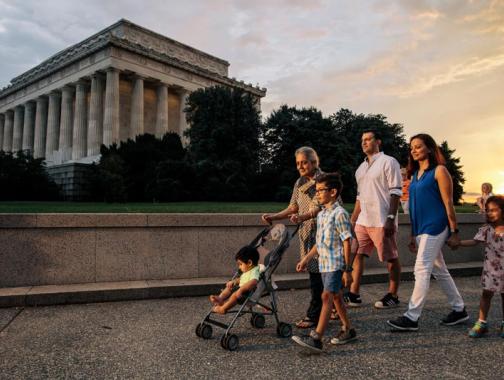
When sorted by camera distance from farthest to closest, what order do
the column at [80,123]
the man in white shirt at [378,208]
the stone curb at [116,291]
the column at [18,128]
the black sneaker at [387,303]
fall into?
the column at [18,128]
the column at [80,123]
the stone curb at [116,291]
the black sneaker at [387,303]
the man in white shirt at [378,208]

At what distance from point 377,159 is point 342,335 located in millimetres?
2710

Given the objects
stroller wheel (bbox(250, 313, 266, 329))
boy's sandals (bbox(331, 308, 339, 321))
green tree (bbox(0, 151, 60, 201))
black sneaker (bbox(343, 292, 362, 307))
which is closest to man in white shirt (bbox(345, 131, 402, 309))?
black sneaker (bbox(343, 292, 362, 307))

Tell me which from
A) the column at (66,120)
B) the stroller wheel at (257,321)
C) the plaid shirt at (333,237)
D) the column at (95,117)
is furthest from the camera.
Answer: the column at (66,120)

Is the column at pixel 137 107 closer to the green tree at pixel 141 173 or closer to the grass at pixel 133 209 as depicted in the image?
the green tree at pixel 141 173

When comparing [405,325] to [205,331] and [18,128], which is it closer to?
[205,331]

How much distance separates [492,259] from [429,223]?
2.86 ft

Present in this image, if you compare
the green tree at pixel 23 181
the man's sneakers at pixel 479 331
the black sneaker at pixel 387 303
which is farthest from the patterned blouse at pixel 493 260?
the green tree at pixel 23 181

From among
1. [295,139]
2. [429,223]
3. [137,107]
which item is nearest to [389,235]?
[429,223]

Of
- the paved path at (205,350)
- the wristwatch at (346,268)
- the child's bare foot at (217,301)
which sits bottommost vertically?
the paved path at (205,350)

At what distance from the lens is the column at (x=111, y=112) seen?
48.8m

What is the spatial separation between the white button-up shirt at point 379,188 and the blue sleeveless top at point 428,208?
587 millimetres

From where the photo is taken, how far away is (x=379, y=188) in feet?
19.9

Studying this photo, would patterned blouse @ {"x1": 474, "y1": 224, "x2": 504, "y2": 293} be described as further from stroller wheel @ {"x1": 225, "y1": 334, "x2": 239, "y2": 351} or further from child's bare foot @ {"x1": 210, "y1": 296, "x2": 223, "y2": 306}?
child's bare foot @ {"x1": 210, "y1": 296, "x2": 223, "y2": 306}

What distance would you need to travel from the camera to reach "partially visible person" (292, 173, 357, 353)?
14.5ft
